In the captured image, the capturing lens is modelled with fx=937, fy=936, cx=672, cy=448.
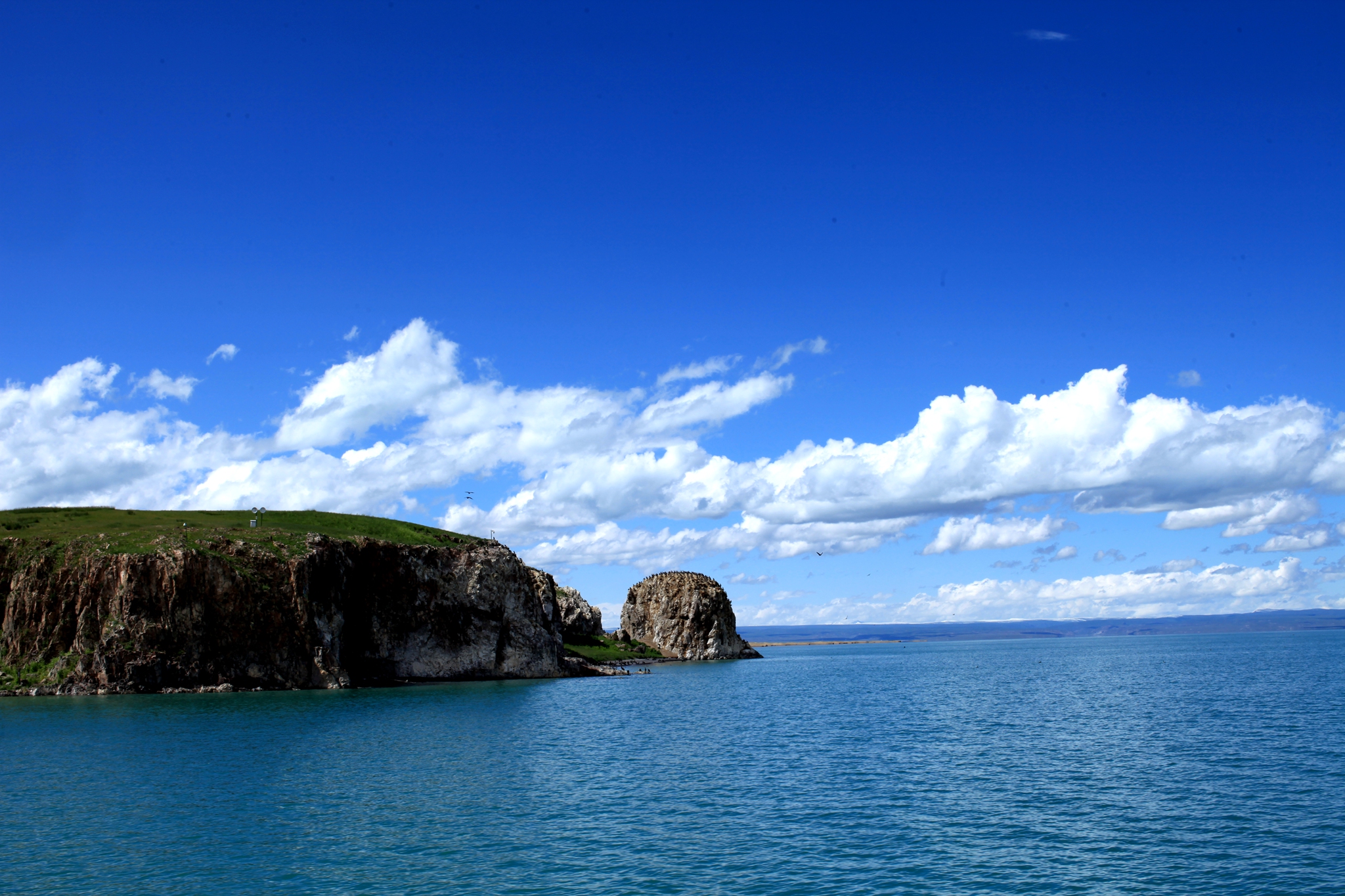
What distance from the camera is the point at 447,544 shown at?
5172 inches

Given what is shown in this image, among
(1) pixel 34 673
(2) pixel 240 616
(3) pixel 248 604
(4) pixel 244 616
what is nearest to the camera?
(1) pixel 34 673

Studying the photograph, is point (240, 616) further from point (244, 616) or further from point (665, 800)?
point (665, 800)

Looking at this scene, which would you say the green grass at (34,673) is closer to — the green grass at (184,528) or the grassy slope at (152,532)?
the grassy slope at (152,532)

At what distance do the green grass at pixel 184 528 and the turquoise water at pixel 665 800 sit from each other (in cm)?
2218

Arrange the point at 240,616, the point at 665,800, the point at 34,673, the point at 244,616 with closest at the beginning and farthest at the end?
the point at 665,800
the point at 34,673
the point at 240,616
the point at 244,616

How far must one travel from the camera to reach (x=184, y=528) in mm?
110438

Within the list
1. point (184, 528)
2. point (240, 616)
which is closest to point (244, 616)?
point (240, 616)

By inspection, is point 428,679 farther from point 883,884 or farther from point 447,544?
point 883,884

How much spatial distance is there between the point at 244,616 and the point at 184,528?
1439cm

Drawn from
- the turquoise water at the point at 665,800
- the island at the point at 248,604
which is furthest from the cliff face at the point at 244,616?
the turquoise water at the point at 665,800

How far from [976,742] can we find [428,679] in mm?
79154

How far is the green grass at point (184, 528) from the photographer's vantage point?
107 meters

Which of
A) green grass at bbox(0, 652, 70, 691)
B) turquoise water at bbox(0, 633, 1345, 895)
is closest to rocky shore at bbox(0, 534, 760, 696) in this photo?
green grass at bbox(0, 652, 70, 691)

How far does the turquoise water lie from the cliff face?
10543 mm
